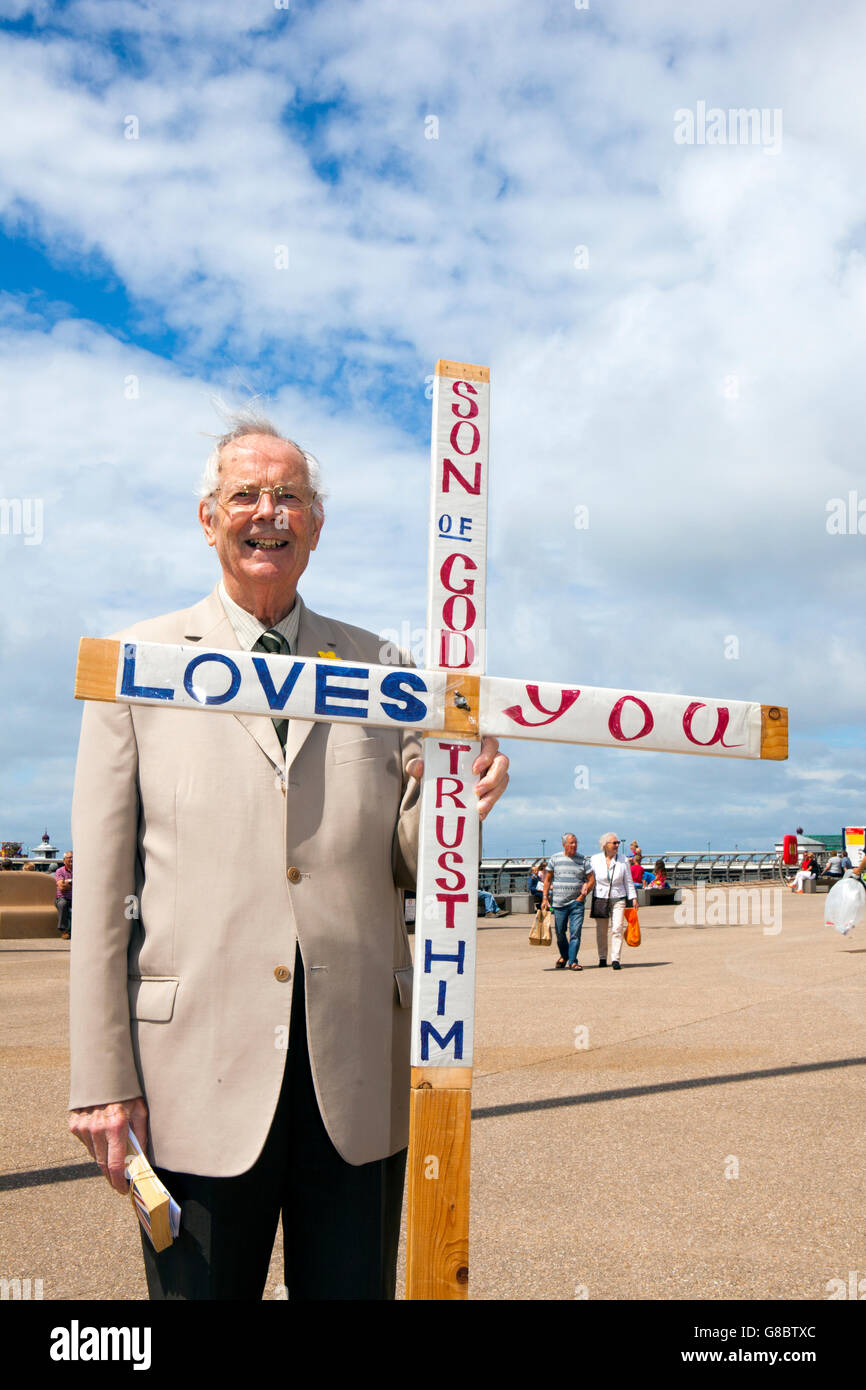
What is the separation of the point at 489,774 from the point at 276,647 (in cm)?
54

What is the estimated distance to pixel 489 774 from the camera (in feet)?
7.49

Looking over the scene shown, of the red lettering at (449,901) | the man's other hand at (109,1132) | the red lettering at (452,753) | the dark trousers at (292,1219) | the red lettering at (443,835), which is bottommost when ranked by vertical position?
the dark trousers at (292,1219)

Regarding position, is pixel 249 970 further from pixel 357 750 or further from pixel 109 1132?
pixel 357 750

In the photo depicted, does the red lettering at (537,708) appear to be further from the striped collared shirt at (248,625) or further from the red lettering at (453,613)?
the striped collared shirt at (248,625)

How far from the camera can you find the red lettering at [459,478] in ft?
7.43

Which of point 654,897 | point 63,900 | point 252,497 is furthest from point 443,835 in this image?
point 654,897

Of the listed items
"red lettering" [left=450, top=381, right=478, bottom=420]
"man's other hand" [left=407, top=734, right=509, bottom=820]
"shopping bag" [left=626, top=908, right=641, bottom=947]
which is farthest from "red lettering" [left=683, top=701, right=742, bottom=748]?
"shopping bag" [left=626, top=908, right=641, bottom=947]

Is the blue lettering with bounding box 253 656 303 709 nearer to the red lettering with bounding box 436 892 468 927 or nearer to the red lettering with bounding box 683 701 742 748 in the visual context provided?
the red lettering with bounding box 436 892 468 927

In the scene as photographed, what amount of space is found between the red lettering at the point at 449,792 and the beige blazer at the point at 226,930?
20cm

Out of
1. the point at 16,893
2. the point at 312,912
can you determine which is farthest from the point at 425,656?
the point at 16,893

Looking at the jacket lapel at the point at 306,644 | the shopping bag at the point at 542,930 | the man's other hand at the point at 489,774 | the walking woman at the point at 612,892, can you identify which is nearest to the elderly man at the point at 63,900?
the shopping bag at the point at 542,930
